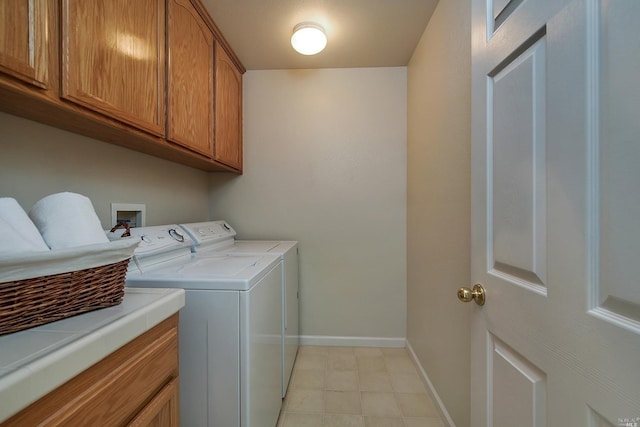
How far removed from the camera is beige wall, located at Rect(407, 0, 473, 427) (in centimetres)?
123

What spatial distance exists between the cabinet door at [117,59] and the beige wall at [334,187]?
3.73 feet

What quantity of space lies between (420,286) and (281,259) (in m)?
1.08

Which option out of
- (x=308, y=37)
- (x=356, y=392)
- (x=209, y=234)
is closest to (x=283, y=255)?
(x=209, y=234)

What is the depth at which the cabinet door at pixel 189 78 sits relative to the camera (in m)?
1.31

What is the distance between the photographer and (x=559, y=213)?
1.70ft

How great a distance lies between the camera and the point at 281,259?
5.15 feet

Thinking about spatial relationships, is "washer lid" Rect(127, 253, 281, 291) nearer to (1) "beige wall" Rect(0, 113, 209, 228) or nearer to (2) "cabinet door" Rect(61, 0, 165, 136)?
(1) "beige wall" Rect(0, 113, 209, 228)

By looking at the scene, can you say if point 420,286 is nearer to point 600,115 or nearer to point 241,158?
point 600,115

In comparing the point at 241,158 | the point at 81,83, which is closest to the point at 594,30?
the point at 81,83

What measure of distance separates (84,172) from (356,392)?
6.65 ft

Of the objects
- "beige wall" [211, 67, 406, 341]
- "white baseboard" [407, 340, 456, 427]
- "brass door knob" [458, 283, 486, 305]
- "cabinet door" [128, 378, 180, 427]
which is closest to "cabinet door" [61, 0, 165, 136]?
"cabinet door" [128, 378, 180, 427]

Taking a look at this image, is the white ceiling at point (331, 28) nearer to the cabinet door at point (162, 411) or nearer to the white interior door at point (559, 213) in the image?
the white interior door at point (559, 213)

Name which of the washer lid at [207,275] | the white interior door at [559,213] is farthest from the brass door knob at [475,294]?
the washer lid at [207,275]

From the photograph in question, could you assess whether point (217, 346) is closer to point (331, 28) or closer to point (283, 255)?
point (283, 255)
